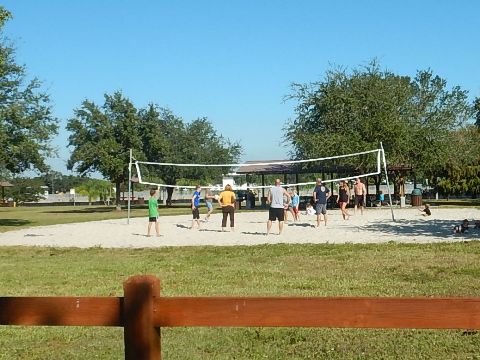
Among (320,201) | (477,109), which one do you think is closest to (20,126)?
(320,201)

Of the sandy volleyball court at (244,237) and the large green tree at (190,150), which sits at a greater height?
the large green tree at (190,150)

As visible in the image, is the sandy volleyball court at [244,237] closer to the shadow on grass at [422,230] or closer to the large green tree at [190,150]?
the shadow on grass at [422,230]

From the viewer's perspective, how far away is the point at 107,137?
47219 millimetres

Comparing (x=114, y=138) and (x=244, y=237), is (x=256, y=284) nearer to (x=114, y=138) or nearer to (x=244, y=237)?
(x=244, y=237)

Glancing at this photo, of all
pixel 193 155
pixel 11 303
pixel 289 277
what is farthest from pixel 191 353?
pixel 193 155

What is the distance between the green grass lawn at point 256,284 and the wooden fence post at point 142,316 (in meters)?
2.43

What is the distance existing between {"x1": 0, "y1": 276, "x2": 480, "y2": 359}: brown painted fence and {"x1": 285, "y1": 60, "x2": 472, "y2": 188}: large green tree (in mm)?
36104

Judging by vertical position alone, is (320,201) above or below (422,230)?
above

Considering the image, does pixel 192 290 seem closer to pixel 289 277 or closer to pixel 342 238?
pixel 289 277

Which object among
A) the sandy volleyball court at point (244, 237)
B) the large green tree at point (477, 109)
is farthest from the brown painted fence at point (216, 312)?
the large green tree at point (477, 109)

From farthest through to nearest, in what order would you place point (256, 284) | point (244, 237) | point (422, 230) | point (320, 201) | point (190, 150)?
1. point (190, 150)
2. point (320, 201)
3. point (422, 230)
4. point (244, 237)
5. point (256, 284)

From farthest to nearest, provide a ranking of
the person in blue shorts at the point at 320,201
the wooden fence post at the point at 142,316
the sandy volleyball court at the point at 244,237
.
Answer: the person in blue shorts at the point at 320,201 < the sandy volleyball court at the point at 244,237 < the wooden fence post at the point at 142,316

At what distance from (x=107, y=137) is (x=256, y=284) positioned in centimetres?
3993

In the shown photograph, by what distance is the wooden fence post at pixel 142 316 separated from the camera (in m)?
2.98
